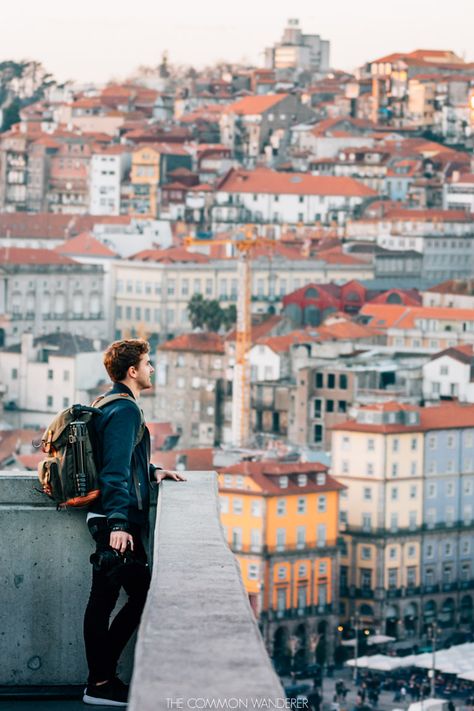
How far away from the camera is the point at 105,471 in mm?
5914

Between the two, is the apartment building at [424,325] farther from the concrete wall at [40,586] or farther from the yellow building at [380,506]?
the concrete wall at [40,586]

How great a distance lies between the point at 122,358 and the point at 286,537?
37147mm

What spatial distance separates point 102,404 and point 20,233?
76.9m

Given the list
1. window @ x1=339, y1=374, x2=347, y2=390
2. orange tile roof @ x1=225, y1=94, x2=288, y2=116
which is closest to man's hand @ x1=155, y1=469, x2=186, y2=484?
window @ x1=339, y1=374, x2=347, y2=390

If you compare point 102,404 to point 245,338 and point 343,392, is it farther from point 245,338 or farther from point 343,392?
point 245,338

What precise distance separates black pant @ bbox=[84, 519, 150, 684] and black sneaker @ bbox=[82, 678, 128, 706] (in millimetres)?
17

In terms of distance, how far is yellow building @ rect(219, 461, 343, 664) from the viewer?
41844 millimetres

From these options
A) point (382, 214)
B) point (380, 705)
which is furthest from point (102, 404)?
point (382, 214)

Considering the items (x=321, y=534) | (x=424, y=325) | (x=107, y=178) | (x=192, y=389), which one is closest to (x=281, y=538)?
(x=321, y=534)

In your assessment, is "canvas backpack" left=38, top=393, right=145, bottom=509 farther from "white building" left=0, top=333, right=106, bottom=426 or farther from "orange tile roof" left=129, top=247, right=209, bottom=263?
"orange tile roof" left=129, top=247, right=209, bottom=263

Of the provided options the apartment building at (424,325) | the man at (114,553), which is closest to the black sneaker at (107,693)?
the man at (114,553)

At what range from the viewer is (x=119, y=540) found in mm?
5855

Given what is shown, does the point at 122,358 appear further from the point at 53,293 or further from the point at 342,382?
the point at 53,293

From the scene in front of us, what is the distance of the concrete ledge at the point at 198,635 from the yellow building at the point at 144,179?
80.6 metres
